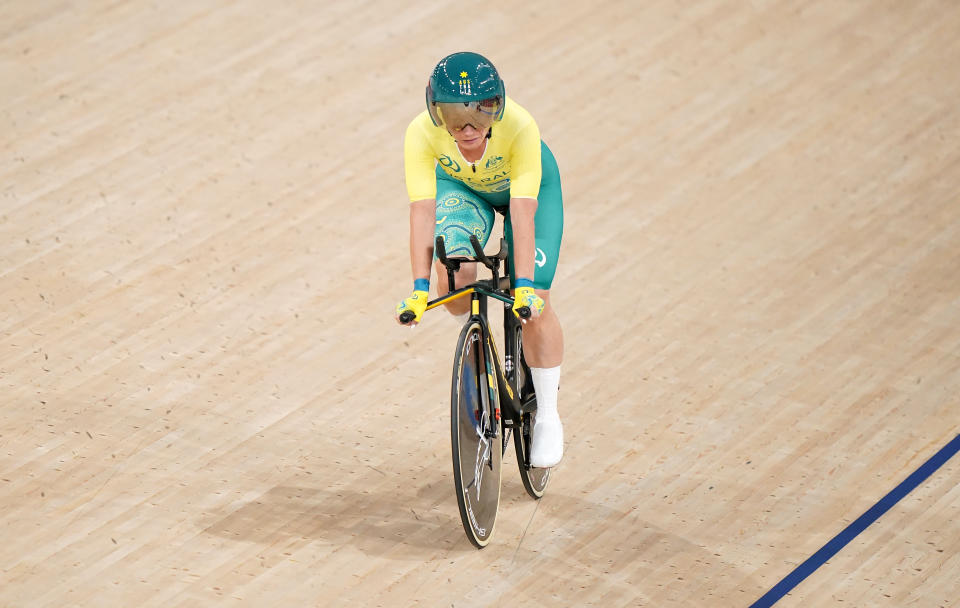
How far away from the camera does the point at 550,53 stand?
6352 mm

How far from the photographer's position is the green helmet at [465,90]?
312 centimetres

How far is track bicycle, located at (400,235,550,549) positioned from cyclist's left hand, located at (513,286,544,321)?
0.8 inches

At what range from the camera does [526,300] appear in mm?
3209

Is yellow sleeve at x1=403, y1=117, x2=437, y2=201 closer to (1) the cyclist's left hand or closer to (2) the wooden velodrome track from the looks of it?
(1) the cyclist's left hand

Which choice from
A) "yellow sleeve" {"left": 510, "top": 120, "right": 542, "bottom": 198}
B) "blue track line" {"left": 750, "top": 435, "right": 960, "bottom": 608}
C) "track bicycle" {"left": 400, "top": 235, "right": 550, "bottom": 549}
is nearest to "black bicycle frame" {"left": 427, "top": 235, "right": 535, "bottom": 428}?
"track bicycle" {"left": 400, "top": 235, "right": 550, "bottom": 549}

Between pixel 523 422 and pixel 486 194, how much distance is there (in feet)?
2.15

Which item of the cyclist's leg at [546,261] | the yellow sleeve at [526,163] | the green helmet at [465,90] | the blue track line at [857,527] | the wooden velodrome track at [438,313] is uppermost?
the green helmet at [465,90]

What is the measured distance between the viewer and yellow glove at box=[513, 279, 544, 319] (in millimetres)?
3195

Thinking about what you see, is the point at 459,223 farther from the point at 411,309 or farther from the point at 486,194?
the point at 411,309

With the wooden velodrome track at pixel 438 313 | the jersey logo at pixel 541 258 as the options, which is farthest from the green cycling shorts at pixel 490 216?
the wooden velodrome track at pixel 438 313

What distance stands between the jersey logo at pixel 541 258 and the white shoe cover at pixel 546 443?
1.58 feet

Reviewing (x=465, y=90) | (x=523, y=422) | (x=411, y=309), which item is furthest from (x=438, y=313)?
(x=465, y=90)

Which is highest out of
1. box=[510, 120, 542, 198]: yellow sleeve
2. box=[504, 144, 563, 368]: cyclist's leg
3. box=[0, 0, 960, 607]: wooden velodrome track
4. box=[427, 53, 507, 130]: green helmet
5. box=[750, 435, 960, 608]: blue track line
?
box=[427, 53, 507, 130]: green helmet

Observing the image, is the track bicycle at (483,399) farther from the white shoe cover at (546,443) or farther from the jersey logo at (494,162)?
the jersey logo at (494,162)
